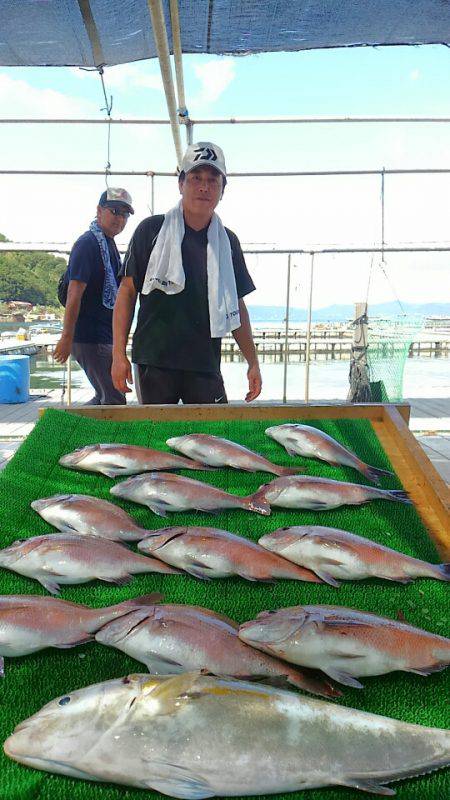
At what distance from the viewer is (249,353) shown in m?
3.58

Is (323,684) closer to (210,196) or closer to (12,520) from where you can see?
(12,520)

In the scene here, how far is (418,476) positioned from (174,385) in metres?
1.45

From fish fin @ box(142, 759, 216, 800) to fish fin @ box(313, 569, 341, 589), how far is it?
765mm

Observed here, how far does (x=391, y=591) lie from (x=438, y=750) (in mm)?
591

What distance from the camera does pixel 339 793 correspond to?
3.48 ft

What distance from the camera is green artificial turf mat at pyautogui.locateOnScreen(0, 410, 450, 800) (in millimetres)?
1107

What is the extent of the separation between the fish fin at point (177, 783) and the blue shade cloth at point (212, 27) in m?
4.59

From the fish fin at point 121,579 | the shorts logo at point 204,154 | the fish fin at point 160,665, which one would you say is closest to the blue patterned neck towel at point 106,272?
the shorts logo at point 204,154

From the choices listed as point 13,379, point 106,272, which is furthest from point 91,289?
point 13,379

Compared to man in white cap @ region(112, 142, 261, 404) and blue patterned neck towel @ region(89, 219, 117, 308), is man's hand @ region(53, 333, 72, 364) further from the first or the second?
man in white cap @ region(112, 142, 261, 404)

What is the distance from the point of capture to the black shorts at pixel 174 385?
321 centimetres

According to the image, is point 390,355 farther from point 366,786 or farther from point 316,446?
point 366,786

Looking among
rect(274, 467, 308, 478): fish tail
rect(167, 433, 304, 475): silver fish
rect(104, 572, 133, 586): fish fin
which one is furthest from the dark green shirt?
rect(104, 572, 133, 586): fish fin

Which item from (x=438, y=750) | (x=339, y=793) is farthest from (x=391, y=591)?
(x=339, y=793)
